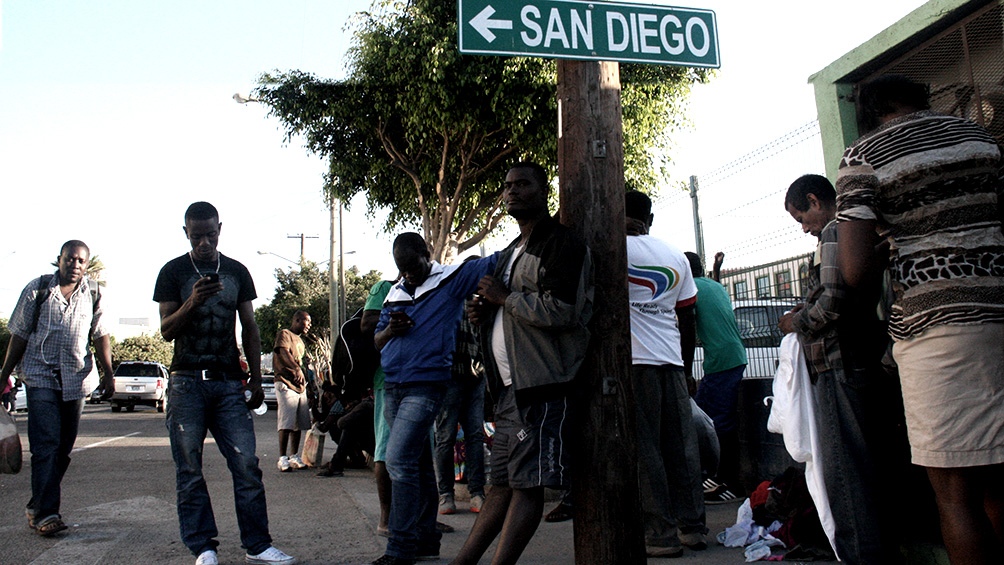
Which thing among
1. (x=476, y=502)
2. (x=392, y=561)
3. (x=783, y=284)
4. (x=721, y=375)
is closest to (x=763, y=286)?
(x=783, y=284)

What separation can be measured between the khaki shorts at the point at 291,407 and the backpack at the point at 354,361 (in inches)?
170

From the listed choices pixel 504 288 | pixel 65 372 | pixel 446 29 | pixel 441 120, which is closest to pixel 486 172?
pixel 441 120

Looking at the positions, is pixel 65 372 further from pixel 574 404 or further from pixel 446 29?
pixel 446 29

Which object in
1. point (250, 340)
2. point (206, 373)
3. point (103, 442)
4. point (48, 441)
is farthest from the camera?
point (103, 442)

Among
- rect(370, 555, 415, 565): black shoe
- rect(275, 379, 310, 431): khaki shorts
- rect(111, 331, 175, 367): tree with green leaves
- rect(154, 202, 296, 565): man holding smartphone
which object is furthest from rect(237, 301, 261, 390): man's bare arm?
rect(111, 331, 175, 367): tree with green leaves

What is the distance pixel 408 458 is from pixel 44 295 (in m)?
3.18

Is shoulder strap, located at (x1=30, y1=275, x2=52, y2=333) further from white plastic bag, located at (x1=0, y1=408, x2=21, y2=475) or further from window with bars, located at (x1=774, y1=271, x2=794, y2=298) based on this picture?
window with bars, located at (x1=774, y1=271, x2=794, y2=298)

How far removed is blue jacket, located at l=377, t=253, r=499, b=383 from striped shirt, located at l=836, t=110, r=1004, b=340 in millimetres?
1975

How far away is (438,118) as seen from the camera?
1462 cm

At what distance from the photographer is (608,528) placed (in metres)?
3.51

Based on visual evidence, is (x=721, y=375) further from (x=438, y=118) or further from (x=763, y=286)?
(x=438, y=118)

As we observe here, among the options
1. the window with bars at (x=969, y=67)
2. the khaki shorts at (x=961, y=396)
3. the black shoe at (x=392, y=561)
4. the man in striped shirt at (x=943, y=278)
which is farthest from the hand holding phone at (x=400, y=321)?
the window with bars at (x=969, y=67)

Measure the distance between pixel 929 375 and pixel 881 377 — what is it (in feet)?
2.73

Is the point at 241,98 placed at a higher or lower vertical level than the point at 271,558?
higher
